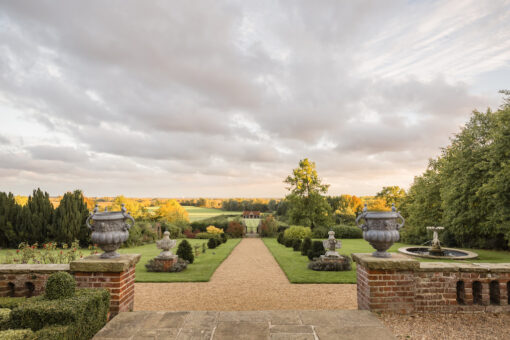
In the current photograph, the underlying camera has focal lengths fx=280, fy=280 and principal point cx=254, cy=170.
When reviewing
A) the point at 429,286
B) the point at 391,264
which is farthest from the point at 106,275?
the point at 429,286

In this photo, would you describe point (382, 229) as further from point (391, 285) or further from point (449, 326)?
point (449, 326)

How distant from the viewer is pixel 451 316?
4914mm

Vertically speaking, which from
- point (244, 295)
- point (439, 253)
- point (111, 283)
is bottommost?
point (439, 253)

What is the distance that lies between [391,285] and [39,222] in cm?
2420

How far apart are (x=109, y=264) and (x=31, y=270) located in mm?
1646

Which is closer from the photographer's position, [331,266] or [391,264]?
[391,264]

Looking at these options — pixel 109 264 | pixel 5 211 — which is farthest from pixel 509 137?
pixel 5 211

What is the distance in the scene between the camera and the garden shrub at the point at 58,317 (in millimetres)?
3506

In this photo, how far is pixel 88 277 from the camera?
4.83 meters

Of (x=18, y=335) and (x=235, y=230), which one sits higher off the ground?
(x=18, y=335)

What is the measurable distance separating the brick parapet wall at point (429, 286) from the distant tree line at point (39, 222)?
22237 millimetres

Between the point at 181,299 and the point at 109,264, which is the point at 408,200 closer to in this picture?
the point at 181,299

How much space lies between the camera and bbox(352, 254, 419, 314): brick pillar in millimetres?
4879

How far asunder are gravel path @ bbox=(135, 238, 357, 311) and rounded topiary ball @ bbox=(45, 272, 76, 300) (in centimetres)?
341
